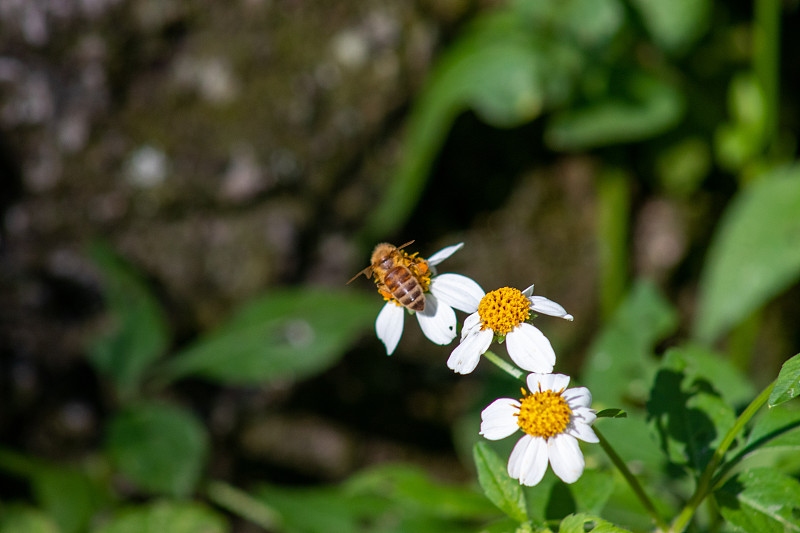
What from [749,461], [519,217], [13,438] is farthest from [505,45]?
[13,438]

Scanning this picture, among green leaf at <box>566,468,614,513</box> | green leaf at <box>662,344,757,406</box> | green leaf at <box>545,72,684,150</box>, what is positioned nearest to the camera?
green leaf at <box>566,468,614,513</box>

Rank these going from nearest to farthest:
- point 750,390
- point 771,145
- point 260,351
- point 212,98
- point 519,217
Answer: point 750,390, point 260,351, point 212,98, point 771,145, point 519,217

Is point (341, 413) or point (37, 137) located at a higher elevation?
point (37, 137)

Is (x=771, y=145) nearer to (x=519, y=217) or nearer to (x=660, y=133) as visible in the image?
(x=660, y=133)

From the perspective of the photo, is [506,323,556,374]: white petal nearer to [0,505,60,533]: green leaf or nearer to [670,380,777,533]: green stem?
[670,380,777,533]: green stem

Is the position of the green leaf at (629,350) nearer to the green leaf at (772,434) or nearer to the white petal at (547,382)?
the green leaf at (772,434)

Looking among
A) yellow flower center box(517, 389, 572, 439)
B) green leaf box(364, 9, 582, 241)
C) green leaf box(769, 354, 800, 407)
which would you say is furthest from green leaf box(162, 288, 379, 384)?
green leaf box(769, 354, 800, 407)
